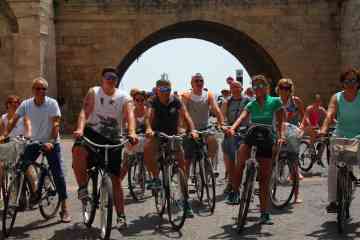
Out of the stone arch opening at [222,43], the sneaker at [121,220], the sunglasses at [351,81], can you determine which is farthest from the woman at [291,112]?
the stone arch opening at [222,43]

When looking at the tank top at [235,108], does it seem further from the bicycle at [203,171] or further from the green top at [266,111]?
the green top at [266,111]

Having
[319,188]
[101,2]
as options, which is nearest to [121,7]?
[101,2]

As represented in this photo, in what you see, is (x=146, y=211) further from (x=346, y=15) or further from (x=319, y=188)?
(x=346, y=15)

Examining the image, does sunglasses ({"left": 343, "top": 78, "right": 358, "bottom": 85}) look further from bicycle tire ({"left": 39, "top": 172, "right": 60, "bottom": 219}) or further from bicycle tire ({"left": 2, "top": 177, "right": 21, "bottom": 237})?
bicycle tire ({"left": 2, "top": 177, "right": 21, "bottom": 237})

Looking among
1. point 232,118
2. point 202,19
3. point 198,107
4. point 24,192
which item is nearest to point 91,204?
point 24,192

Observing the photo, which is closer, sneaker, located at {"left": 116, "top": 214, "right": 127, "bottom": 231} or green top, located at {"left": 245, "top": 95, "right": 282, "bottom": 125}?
sneaker, located at {"left": 116, "top": 214, "right": 127, "bottom": 231}

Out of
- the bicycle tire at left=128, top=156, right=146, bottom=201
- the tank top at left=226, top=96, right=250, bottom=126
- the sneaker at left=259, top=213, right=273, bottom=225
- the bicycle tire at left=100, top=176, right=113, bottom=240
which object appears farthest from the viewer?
the tank top at left=226, top=96, right=250, bottom=126

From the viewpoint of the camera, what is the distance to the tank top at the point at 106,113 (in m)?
6.26

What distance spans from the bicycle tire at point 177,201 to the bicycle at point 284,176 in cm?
136

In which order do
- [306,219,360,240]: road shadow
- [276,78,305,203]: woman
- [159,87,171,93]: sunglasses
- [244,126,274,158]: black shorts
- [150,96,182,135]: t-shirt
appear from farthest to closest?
1. [276,78,305,203]: woman
2. [150,96,182,135]: t-shirt
3. [159,87,171,93]: sunglasses
4. [244,126,274,158]: black shorts
5. [306,219,360,240]: road shadow

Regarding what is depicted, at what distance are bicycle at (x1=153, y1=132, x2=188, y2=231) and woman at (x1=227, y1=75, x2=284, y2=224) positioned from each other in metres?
0.61

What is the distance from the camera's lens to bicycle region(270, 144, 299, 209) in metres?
7.53

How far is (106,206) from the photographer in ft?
18.7

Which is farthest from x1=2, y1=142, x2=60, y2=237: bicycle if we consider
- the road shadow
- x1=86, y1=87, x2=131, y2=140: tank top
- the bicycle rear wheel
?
the road shadow
